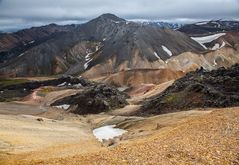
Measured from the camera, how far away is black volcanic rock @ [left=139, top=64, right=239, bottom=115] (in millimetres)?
57031

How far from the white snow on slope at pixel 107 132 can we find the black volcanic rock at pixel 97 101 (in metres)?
22.4

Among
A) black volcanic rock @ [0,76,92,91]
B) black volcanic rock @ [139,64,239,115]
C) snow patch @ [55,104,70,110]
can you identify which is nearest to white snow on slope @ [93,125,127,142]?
black volcanic rock @ [139,64,239,115]

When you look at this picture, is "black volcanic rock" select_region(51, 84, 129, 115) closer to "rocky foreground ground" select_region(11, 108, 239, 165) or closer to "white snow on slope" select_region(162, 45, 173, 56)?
"rocky foreground ground" select_region(11, 108, 239, 165)

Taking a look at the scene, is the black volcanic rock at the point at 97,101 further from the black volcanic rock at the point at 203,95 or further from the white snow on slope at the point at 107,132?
the white snow on slope at the point at 107,132

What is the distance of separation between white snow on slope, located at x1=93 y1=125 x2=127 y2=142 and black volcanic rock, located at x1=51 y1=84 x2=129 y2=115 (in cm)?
2242

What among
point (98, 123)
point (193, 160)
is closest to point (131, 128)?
point (98, 123)

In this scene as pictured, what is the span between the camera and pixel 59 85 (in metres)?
133

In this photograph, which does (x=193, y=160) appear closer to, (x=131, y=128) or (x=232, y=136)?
(x=232, y=136)

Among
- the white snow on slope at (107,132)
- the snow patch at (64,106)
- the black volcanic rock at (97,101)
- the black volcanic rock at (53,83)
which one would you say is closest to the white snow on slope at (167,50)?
the black volcanic rock at (53,83)

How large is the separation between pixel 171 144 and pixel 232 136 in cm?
391

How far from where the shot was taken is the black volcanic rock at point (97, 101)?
77.9m

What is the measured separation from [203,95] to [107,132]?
16622 millimetres

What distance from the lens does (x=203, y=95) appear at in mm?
59625

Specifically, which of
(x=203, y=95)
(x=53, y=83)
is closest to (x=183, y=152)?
(x=203, y=95)
